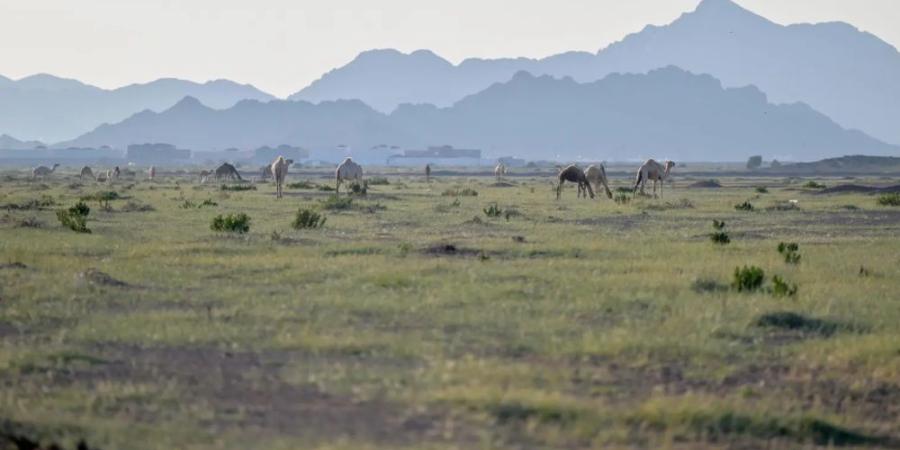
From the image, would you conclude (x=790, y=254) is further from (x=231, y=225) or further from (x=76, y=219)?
(x=76, y=219)

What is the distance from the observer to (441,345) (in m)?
14.0

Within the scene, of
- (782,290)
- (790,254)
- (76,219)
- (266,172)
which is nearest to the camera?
(782,290)

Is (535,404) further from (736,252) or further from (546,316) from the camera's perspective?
(736,252)

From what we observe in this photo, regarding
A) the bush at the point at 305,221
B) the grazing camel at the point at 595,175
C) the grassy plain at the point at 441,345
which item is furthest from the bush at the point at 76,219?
the grazing camel at the point at 595,175

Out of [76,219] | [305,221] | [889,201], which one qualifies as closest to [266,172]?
[889,201]

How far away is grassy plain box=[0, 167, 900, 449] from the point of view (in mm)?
10844

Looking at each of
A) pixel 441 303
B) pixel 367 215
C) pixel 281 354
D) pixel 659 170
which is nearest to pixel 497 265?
pixel 441 303

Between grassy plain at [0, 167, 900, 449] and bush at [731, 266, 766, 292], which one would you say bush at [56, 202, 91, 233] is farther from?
bush at [731, 266, 766, 292]

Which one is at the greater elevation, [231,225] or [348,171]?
[348,171]

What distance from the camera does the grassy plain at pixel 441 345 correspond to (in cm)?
1084

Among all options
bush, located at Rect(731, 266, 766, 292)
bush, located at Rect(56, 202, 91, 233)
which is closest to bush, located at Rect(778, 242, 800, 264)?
bush, located at Rect(731, 266, 766, 292)

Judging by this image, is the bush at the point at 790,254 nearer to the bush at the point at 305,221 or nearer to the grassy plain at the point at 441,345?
the grassy plain at the point at 441,345

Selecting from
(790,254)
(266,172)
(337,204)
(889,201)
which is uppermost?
(889,201)

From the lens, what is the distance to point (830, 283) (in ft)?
65.7
